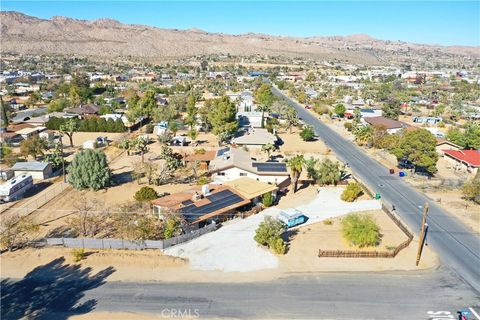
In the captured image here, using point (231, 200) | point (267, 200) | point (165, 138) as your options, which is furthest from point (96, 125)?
point (267, 200)

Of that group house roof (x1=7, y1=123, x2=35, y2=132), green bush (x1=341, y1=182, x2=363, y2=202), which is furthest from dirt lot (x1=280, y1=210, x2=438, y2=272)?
house roof (x1=7, y1=123, x2=35, y2=132)

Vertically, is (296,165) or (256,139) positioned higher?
(296,165)

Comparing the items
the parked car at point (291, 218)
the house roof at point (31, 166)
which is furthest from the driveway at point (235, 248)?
the house roof at point (31, 166)

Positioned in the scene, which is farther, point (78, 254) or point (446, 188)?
point (446, 188)

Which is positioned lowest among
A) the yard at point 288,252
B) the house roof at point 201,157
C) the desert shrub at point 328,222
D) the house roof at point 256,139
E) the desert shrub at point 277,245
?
the yard at point 288,252

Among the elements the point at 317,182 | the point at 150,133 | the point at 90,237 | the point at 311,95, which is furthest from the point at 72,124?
the point at 311,95

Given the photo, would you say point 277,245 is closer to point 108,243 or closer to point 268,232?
point 268,232

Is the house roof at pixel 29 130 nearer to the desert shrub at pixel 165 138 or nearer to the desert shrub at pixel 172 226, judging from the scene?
the desert shrub at pixel 165 138
